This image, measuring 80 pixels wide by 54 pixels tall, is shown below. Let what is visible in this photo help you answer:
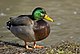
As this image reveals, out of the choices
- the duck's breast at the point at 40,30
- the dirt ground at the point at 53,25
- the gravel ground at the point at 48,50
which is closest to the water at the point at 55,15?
the dirt ground at the point at 53,25

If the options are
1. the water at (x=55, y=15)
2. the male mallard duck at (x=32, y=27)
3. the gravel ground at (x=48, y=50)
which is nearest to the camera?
the gravel ground at (x=48, y=50)

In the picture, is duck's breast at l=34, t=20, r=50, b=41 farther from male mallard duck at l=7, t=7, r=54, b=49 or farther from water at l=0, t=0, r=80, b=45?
water at l=0, t=0, r=80, b=45

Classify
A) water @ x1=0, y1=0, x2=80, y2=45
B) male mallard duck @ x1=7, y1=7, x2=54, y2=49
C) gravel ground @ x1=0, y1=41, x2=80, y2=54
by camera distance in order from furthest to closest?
water @ x1=0, y1=0, x2=80, y2=45
male mallard duck @ x1=7, y1=7, x2=54, y2=49
gravel ground @ x1=0, y1=41, x2=80, y2=54

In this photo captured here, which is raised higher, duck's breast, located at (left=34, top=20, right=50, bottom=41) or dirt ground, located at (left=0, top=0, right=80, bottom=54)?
duck's breast, located at (left=34, top=20, right=50, bottom=41)

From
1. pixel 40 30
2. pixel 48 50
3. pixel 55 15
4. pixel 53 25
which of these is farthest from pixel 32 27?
pixel 55 15

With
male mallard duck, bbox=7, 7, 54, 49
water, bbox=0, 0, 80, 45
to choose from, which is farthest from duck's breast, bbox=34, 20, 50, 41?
water, bbox=0, 0, 80, 45

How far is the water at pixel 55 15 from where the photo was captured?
371 inches

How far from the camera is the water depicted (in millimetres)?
9427

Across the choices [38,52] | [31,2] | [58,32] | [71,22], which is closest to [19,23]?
[38,52]

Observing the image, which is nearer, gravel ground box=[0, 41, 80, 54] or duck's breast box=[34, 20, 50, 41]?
gravel ground box=[0, 41, 80, 54]

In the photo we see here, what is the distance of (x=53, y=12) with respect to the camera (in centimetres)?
1247

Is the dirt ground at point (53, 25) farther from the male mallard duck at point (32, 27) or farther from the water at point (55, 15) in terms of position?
the male mallard duck at point (32, 27)

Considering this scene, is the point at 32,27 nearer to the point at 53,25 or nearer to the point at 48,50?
the point at 48,50

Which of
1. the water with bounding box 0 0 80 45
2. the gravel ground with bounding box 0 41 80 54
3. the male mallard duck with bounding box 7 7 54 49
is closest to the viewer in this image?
the gravel ground with bounding box 0 41 80 54
